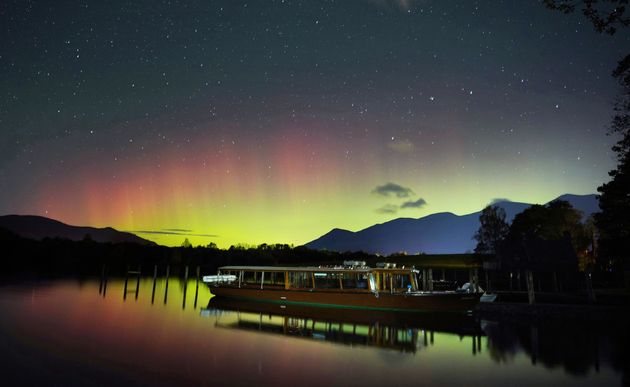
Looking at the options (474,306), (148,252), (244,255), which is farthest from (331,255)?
(474,306)

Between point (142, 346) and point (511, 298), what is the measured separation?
30.3 metres

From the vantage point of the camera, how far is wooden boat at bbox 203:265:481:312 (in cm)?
3053

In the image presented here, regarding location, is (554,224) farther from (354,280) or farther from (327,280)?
(327,280)

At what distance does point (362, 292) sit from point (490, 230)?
2244 inches

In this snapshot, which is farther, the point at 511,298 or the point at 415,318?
the point at 511,298

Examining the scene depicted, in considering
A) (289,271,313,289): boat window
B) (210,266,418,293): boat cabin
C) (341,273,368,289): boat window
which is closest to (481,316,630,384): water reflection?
(210,266,418,293): boat cabin

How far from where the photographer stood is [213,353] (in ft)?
66.5

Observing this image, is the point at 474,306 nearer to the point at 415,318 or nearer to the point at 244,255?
the point at 415,318

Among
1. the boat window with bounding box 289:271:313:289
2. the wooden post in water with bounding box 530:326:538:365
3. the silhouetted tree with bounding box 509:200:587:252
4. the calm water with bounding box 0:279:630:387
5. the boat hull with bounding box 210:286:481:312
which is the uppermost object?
the silhouetted tree with bounding box 509:200:587:252

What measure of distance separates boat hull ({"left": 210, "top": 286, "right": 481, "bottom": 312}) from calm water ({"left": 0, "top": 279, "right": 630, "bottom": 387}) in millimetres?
830

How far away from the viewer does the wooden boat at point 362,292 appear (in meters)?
30.5

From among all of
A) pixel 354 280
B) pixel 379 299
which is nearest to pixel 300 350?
pixel 379 299

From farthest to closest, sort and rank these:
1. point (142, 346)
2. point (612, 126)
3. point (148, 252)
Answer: point (148, 252), point (612, 126), point (142, 346)

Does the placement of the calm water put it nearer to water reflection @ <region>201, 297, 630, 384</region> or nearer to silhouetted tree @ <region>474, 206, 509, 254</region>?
water reflection @ <region>201, 297, 630, 384</region>
